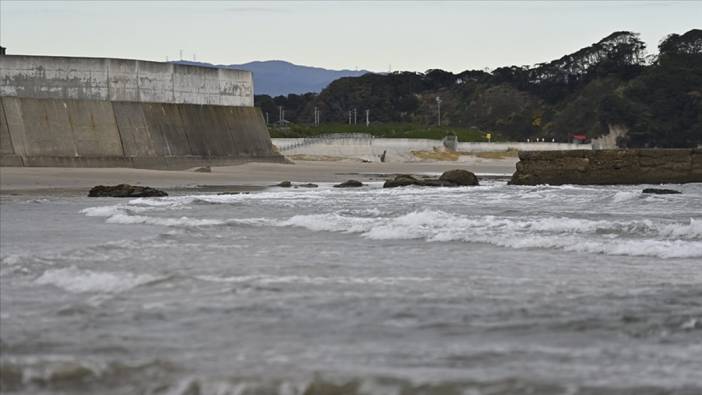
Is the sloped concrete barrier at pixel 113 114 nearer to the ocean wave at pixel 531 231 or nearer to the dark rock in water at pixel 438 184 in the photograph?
the dark rock in water at pixel 438 184

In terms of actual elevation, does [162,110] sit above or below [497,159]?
above

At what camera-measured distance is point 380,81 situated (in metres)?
162

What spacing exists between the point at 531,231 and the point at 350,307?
8.43m

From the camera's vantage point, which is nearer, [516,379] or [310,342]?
[516,379]

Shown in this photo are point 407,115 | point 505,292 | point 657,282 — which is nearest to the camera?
point 505,292

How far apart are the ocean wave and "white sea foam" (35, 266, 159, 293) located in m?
5.54

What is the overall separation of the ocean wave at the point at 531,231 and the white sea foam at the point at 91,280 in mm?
5536

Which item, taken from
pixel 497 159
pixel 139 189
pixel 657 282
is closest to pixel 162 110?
pixel 139 189

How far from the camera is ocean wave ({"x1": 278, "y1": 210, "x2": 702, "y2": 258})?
14195mm

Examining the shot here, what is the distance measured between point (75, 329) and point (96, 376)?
4.81 feet

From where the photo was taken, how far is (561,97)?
483ft

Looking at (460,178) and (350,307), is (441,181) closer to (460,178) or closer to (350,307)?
(460,178)

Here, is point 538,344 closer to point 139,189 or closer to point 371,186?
point 139,189

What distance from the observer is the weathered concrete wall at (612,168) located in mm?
35281
